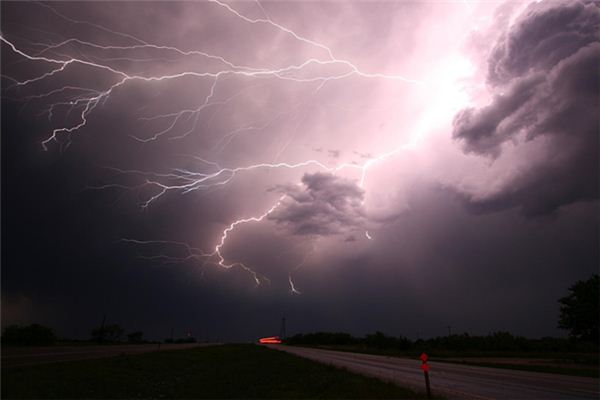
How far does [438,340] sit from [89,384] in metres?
76.4

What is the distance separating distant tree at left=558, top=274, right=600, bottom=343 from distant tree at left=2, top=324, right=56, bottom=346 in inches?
2647

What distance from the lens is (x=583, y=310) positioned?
3750 centimetres

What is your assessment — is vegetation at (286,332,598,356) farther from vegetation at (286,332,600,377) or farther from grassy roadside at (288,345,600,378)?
grassy roadside at (288,345,600,378)

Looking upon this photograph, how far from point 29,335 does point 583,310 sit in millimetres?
71061

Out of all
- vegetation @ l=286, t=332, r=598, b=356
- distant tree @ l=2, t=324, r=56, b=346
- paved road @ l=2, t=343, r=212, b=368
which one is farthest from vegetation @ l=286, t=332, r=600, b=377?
distant tree @ l=2, t=324, r=56, b=346

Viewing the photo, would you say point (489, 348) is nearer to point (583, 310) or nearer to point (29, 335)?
point (583, 310)

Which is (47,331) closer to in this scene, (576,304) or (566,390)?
(566,390)

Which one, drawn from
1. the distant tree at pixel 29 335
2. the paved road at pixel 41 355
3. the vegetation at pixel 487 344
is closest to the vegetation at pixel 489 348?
the vegetation at pixel 487 344

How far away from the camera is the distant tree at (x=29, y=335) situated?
52.8 meters

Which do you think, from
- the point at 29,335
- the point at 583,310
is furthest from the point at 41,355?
the point at 583,310

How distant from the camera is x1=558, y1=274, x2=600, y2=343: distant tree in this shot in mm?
36716

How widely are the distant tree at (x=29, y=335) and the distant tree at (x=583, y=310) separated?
6722cm

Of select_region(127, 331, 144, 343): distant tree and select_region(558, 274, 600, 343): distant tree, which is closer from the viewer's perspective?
select_region(558, 274, 600, 343): distant tree

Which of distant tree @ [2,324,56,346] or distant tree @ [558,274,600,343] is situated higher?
distant tree @ [558,274,600,343]
